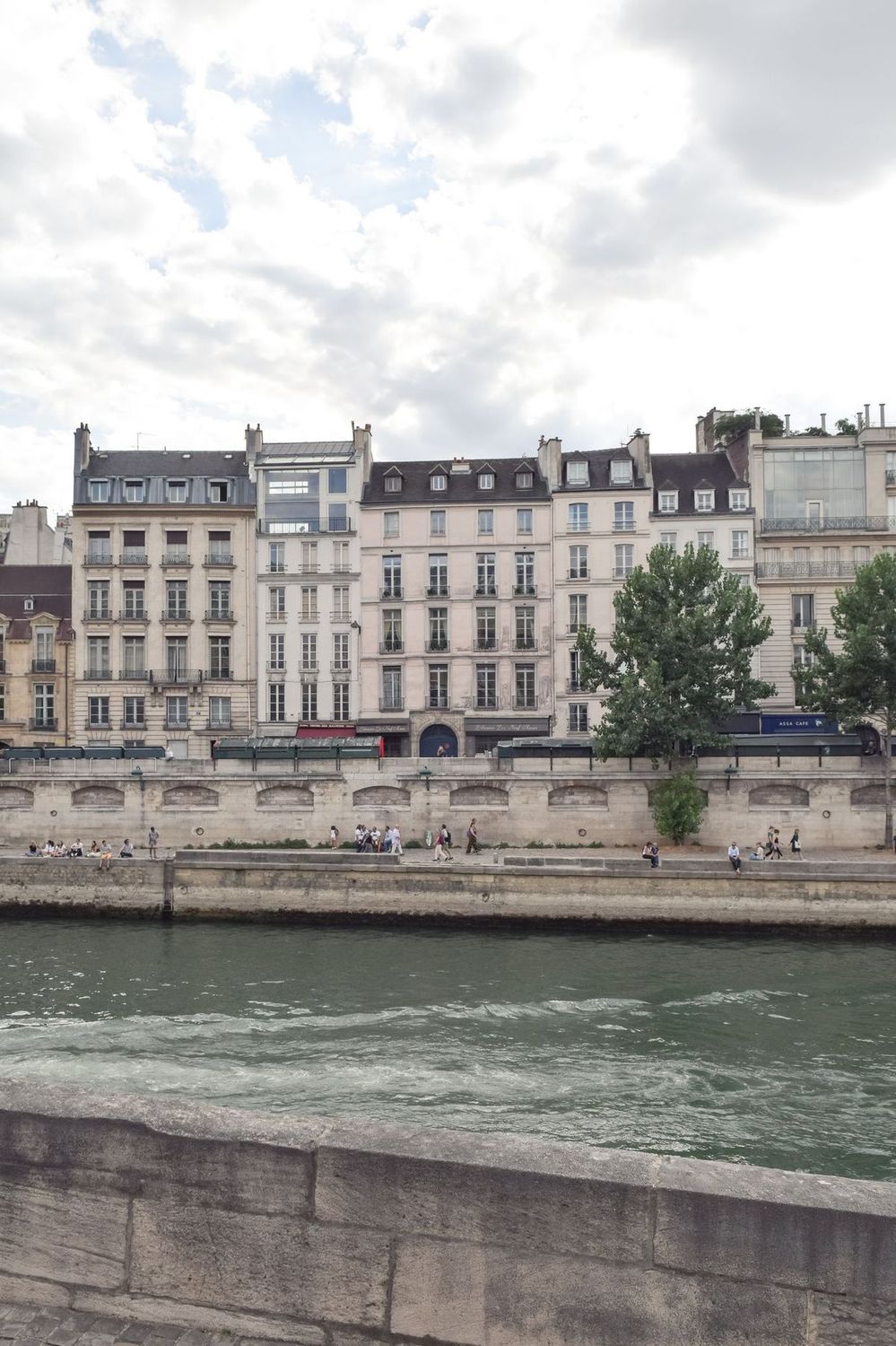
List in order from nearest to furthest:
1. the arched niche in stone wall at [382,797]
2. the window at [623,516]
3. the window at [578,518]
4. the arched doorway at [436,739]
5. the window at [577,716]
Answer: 1. the arched niche in stone wall at [382,797]
2. the window at [577,716]
3. the arched doorway at [436,739]
4. the window at [623,516]
5. the window at [578,518]

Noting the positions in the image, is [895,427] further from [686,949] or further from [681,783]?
[686,949]

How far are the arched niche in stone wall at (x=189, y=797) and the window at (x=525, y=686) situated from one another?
50.6 feet

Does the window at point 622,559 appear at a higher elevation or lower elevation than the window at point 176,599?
higher

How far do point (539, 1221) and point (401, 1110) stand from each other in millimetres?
10152

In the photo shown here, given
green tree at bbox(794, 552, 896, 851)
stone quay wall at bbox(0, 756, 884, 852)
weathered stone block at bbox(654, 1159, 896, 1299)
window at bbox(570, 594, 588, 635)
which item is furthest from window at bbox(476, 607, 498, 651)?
weathered stone block at bbox(654, 1159, 896, 1299)

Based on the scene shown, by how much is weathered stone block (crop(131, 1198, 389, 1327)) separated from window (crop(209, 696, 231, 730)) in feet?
145

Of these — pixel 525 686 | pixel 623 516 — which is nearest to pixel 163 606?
pixel 525 686

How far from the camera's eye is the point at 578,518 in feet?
155

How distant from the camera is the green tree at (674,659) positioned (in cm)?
3488

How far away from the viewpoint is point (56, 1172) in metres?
3.82

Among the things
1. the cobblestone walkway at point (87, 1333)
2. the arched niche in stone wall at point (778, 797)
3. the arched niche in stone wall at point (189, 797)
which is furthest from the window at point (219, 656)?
the cobblestone walkway at point (87, 1333)

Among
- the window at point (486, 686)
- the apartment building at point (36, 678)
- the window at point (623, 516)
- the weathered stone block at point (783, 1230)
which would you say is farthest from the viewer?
the apartment building at point (36, 678)

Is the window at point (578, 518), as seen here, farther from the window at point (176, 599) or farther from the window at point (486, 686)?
the window at point (176, 599)

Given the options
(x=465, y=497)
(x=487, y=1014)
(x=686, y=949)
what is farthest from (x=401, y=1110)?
(x=465, y=497)
